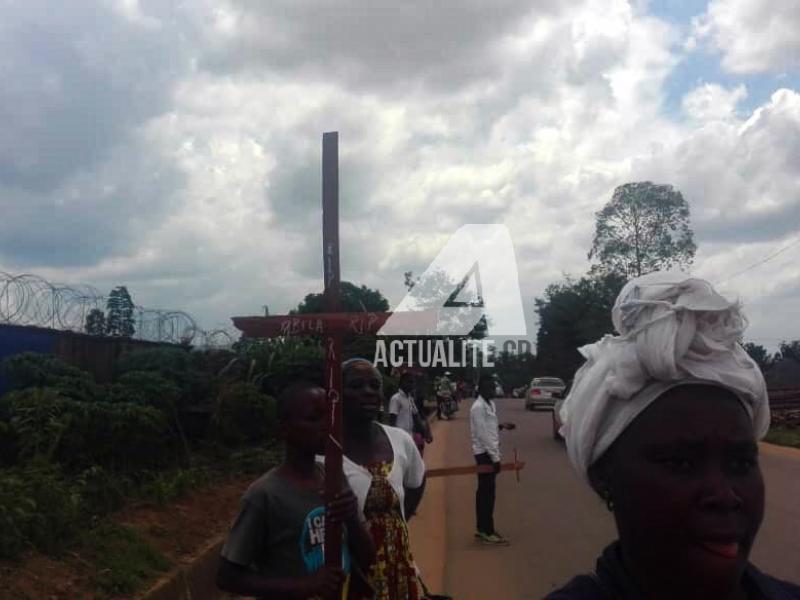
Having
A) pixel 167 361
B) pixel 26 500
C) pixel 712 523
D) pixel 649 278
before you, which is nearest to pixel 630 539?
pixel 712 523

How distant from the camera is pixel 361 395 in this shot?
368 centimetres

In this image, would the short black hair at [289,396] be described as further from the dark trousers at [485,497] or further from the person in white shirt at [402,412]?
the person in white shirt at [402,412]

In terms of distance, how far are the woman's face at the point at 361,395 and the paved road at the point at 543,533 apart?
2.78m

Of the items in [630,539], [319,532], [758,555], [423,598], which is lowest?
[758,555]

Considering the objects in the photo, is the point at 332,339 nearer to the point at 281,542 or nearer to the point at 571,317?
the point at 281,542

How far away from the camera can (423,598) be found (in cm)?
340

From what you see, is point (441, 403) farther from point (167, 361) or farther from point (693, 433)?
point (693, 433)

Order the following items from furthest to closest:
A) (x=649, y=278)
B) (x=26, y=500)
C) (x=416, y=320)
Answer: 1. (x=26, y=500)
2. (x=416, y=320)
3. (x=649, y=278)

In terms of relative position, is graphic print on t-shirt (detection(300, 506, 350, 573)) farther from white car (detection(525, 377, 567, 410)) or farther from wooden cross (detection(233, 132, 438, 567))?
white car (detection(525, 377, 567, 410))

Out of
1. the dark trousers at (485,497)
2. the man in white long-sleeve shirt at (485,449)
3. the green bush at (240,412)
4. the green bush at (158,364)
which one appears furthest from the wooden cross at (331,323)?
the green bush at (158,364)

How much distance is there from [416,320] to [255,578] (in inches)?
41.7

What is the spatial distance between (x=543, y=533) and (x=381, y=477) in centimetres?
656

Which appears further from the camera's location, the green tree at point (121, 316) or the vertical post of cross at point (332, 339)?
the green tree at point (121, 316)

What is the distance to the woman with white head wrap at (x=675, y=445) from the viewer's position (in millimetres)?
1367
